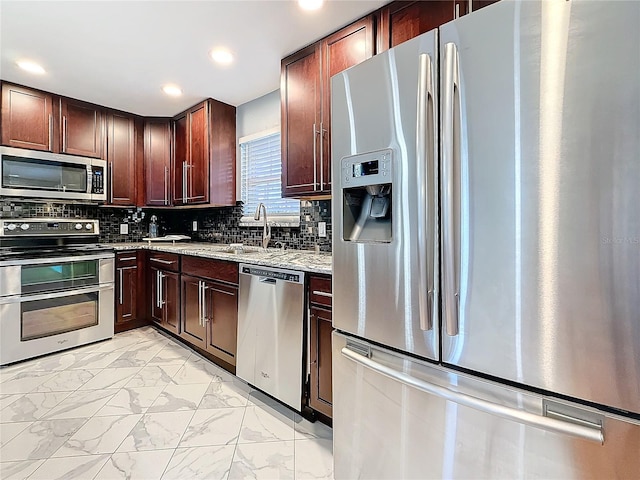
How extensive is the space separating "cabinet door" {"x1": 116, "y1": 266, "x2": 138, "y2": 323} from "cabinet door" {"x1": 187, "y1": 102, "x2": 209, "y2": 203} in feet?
3.12

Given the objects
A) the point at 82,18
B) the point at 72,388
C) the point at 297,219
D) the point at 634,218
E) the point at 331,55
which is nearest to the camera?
the point at 634,218

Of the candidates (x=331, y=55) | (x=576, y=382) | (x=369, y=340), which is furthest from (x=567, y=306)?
(x=331, y=55)

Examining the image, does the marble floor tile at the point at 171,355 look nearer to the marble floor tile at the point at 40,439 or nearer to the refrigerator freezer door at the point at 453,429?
the marble floor tile at the point at 40,439

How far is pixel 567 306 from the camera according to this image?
29.6 inches

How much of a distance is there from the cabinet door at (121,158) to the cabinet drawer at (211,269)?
4.26ft

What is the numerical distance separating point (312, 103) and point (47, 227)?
8.76ft

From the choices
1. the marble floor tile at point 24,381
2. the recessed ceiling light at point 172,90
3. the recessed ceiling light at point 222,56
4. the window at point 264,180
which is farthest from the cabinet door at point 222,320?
the recessed ceiling light at point 172,90

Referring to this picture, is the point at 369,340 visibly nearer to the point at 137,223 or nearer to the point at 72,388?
the point at 72,388

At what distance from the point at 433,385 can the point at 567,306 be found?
44cm

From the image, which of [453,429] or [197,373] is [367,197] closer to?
[453,429]

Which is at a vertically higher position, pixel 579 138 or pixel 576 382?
pixel 579 138

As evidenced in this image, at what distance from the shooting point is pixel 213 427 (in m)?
1.70

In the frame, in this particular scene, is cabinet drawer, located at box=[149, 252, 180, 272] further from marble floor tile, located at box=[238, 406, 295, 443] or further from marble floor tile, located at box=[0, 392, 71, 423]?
marble floor tile, located at box=[238, 406, 295, 443]

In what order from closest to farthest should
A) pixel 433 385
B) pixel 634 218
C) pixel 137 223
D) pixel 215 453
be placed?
pixel 634 218 < pixel 433 385 < pixel 215 453 < pixel 137 223
